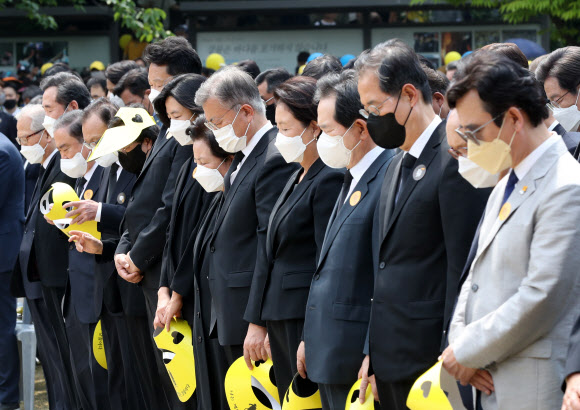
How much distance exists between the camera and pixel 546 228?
3.15 m

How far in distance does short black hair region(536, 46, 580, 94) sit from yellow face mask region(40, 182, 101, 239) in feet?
10.3

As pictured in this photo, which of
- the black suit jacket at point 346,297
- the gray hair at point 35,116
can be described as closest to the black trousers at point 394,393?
the black suit jacket at point 346,297

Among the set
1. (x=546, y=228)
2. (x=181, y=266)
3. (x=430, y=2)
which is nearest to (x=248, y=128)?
(x=181, y=266)

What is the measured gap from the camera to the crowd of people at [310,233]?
3287 millimetres

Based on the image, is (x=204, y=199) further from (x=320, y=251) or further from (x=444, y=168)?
(x=444, y=168)

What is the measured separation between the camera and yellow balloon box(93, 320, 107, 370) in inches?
269

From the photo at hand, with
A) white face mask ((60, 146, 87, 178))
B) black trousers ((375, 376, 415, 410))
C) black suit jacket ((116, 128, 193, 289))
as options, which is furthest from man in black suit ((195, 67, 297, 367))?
white face mask ((60, 146, 87, 178))

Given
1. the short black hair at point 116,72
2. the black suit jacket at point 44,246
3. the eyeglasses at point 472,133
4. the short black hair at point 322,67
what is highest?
the eyeglasses at point 472,133

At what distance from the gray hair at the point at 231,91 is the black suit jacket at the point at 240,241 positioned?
297 millimetres

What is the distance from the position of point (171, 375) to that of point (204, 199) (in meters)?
1.05

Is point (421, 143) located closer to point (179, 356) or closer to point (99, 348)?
point (179, 356)

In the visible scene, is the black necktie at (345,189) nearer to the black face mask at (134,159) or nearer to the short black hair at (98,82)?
the black face mask at (134,159)

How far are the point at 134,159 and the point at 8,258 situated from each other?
1910 mm

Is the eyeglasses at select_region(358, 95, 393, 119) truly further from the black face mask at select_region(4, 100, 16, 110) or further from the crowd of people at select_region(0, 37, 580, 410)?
the black face mask at select_region(4, 100, 16, 110)
